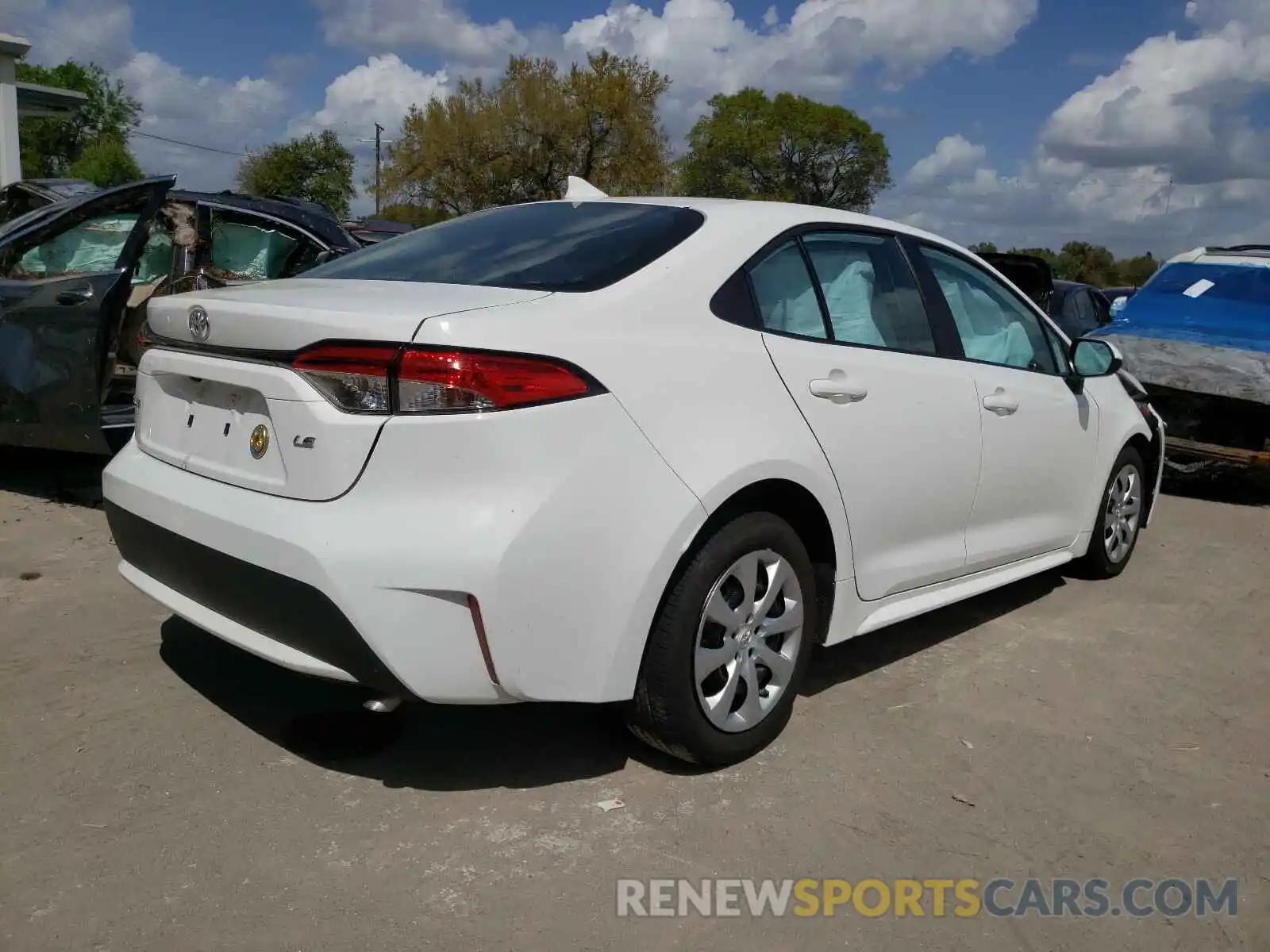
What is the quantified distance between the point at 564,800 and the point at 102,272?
161 inches

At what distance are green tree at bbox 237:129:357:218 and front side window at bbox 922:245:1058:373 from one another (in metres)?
47.7

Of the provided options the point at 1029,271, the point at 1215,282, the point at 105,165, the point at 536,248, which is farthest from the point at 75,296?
the point at 105,165

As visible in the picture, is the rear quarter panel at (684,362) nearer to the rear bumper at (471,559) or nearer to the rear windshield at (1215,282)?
the rear bumper at (471,559)

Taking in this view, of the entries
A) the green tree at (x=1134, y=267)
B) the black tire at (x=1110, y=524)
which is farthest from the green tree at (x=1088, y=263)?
the black tire at (x=1110, y=524)

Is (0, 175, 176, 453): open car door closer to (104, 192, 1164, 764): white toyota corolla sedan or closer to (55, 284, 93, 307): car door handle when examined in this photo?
(55, 284, 93, 307): car door handle

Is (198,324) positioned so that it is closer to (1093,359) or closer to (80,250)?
(1093,359)

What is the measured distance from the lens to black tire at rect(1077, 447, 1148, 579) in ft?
17.3

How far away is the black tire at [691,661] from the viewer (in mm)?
2949

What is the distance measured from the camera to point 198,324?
10.00ft

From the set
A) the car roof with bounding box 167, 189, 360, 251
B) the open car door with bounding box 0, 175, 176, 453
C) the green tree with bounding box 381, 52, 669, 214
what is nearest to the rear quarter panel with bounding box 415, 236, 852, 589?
the open car door with bounding box 0, 175, 176, 453

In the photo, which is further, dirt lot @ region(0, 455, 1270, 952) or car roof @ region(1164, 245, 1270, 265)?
car roof @ region(1164, 245, 1270, 265)

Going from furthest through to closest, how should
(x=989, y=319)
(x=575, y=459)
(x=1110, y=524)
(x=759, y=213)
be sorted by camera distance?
(x=1110, y=524) → (x=989, y=319) → (x=759, y=213) → (x=575, y=459)

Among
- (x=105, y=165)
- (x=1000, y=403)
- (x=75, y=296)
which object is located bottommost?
(x=1000, y=403)

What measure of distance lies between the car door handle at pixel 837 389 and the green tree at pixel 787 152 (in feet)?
180
